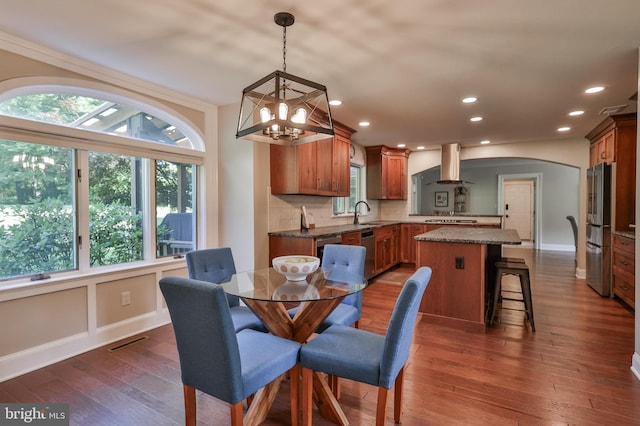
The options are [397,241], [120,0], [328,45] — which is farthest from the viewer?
[397,241]

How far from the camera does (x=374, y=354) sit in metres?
1.66

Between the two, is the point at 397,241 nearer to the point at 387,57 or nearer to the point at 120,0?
the point at 387,57

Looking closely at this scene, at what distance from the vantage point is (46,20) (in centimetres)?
206

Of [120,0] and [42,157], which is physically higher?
[120,0]

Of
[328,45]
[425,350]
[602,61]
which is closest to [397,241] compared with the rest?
[425,350]

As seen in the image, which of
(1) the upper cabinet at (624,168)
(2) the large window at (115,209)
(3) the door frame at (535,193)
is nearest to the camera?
(2) the large window at (115,209)

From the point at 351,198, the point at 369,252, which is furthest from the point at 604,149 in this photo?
the point at 351,198

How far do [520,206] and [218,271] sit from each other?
959 cm

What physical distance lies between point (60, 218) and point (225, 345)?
7.36 feet

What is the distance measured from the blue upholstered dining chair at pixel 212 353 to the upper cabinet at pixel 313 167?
254cm

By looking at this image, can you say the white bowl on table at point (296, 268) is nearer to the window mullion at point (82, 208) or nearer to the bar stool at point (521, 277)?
the window mullion at point (82, 208)

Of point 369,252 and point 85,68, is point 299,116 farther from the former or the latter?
point 369,252

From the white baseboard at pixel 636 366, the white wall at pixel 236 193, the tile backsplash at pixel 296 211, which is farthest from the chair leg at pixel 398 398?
the tile backsplash at pixel 296 211

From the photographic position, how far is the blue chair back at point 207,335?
1.40 meters
